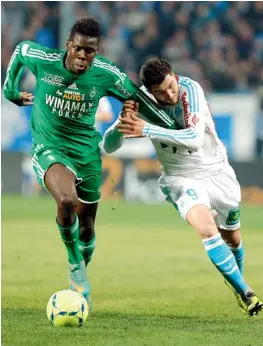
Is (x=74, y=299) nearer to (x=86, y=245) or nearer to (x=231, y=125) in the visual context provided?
(x=86, y=245)

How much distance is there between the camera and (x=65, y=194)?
7.38m

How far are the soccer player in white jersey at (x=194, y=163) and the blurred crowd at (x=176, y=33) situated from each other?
46.5 ft

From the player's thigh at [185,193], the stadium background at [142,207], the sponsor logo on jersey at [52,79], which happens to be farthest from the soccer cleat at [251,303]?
the sponsor logo on jersey at [52,79]

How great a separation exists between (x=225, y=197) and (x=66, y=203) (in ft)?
4.72

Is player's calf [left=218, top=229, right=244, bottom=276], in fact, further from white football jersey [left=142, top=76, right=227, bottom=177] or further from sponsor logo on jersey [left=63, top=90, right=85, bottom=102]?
sponsor logo on jersey [left=63, top=90, right=85, bottom=102]

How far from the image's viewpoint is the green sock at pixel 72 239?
7.53 meters

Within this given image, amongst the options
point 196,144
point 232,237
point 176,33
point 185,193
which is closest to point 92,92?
point 196,144

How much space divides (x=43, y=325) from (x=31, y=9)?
58.9ft

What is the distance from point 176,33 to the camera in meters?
22.9

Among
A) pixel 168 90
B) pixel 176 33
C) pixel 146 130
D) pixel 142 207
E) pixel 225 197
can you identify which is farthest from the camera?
pixel 176 33

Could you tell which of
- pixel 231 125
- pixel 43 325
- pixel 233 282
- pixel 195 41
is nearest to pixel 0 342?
pixel 43 325

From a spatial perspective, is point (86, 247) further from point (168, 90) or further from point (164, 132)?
point (168, 90)

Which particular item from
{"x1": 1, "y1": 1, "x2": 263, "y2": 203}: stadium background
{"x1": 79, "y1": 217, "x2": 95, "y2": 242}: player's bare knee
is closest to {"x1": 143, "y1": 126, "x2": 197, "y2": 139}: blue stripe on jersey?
{"x1": 79, "y1": 217, "x2": 95, "y2": 242}: player's bare knee

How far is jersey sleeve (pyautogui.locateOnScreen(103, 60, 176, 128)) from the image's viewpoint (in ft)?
25.7
